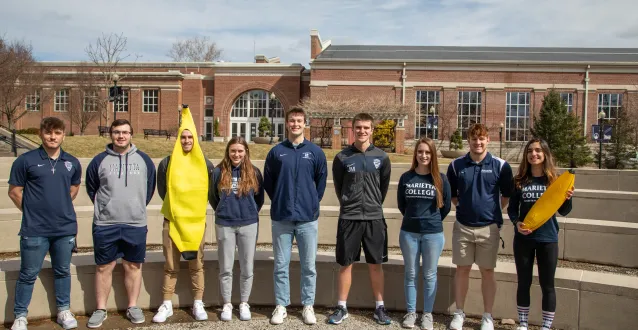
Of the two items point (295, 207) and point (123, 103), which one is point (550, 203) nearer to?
point (295, 207)

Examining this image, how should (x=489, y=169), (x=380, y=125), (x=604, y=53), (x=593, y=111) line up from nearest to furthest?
(x=489, y=169)
(x=380, y=125)
(x=593, y=111)
(x=604, y=53)

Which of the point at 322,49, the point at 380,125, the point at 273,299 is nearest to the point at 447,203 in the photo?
the point at 273,299

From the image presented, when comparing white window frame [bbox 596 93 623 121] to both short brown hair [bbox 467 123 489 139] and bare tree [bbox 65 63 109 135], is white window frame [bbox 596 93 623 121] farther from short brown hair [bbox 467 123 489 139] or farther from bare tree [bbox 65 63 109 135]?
short brown hair [bbox 467 123 489 139]

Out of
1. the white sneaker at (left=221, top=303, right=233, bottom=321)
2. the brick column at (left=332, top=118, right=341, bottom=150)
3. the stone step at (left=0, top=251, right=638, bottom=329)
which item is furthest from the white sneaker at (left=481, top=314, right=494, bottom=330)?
A: the brick column at (left=332, top=118, right=341, bottom=150)

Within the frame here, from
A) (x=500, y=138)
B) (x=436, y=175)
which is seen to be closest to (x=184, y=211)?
(x=436, y=175)

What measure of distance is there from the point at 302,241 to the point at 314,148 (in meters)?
0.91

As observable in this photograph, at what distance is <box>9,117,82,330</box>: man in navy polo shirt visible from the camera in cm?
458

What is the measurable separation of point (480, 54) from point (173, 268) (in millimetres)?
41451

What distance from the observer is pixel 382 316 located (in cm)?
502

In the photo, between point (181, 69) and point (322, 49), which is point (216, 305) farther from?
point (181, 69)

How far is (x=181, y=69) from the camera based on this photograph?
4975cm

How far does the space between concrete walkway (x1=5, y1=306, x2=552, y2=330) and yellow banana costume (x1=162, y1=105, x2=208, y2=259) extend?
2.20ft

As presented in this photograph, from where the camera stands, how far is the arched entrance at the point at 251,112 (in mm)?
45875

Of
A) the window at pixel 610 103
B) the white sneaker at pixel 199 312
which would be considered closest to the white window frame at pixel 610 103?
the window at pixel 610 103
